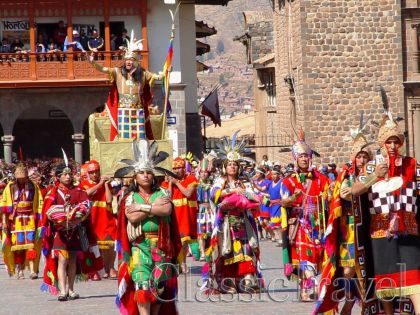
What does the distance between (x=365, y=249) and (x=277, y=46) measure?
114 feet

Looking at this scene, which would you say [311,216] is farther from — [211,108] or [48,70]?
[211,108]

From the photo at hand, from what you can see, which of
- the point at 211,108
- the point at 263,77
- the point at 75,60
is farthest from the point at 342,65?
the point at 263,77

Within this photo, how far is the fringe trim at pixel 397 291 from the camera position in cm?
1136

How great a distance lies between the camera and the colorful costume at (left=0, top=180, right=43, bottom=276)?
1883 cm

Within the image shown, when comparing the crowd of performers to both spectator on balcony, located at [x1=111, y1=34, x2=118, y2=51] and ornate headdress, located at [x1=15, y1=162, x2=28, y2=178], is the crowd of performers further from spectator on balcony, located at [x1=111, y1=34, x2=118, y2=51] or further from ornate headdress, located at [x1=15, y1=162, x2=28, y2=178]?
spectator on balcony, located at [x1=111, y1=34, x2=118, y2=51]

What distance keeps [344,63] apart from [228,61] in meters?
132

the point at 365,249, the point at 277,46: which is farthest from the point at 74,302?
the point at 277,46

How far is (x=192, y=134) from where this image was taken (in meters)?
39.2

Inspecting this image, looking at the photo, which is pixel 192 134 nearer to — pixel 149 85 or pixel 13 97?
pixel 13 97

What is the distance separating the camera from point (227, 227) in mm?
15430

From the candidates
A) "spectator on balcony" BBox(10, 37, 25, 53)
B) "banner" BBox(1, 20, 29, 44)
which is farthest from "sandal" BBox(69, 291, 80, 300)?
"banner" BBox(1, 20, 29, 44)

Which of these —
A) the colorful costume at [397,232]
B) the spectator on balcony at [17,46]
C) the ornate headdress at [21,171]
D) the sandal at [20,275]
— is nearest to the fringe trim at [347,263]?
the colorful costume at [397,232]

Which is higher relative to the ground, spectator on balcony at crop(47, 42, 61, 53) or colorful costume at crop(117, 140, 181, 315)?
spectator on balcony at crop(47, 42, 61, 53)

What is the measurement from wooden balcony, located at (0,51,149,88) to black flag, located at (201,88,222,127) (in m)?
5.22
